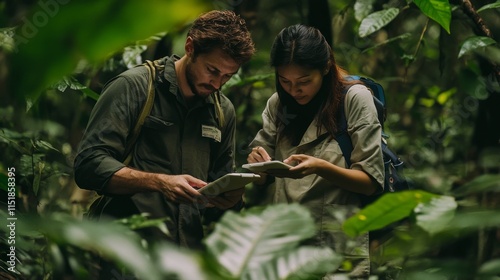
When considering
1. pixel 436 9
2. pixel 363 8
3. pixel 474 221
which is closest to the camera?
pixel 474 221

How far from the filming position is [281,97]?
2920 mm

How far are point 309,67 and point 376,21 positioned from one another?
85 centimetres

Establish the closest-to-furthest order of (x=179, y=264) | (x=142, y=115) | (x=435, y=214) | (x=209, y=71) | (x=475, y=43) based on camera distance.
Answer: (x=179, y=264) → (x=435, y=214) → (x=142, y=115) → (x=209, y=71) → (x=475, y=43)

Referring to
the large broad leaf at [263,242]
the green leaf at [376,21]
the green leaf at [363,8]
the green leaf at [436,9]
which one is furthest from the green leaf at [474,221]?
the green leaf at [363,8]

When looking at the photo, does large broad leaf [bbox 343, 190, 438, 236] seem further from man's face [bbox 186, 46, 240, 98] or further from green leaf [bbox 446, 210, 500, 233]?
man's face [bbox 186, 46, 240, 98]

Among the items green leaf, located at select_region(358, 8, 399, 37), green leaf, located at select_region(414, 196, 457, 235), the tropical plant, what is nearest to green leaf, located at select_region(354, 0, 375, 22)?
green leaf, located at select_region(358, 8, 399, 37)

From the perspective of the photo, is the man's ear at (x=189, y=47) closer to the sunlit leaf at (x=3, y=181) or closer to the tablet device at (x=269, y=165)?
the tablet device at (x=269, y=165)

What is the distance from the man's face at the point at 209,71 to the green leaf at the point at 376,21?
853mm

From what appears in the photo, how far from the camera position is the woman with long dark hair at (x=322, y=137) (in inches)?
105

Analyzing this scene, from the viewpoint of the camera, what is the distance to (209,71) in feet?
9.44

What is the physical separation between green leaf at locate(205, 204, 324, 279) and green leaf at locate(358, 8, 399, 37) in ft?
7.46

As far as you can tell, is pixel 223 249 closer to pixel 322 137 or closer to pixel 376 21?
pixel 322 137

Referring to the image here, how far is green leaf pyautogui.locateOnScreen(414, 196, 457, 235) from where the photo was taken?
141 centimetres

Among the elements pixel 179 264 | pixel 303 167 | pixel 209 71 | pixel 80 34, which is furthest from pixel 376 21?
pixel 80 34
